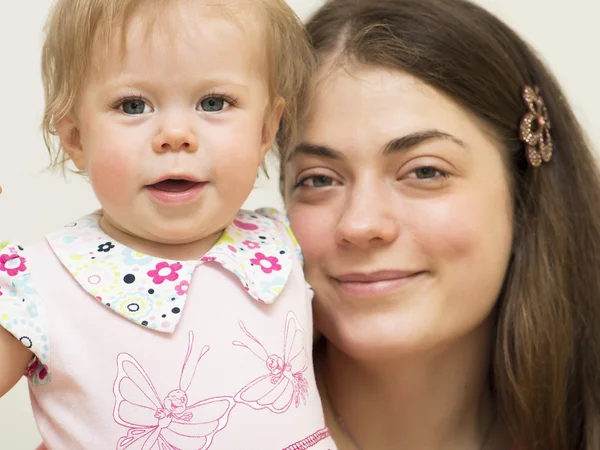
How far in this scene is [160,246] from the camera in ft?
4.32

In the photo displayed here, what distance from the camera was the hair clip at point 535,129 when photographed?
5.61 feet

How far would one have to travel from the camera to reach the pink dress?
120 centimetres

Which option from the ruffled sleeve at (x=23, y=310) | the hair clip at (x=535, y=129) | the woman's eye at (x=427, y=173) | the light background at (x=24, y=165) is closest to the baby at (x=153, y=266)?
the ruffled sleeve at (x=23, y=310)

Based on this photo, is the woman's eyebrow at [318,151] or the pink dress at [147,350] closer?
the pink dress at [147,350]

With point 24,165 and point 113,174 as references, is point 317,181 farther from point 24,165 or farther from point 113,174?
point 24,165

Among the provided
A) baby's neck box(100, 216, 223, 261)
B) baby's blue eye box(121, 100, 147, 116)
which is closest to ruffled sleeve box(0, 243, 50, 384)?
baby's neck box(100, 216, 223, 261)

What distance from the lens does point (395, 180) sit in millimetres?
1588

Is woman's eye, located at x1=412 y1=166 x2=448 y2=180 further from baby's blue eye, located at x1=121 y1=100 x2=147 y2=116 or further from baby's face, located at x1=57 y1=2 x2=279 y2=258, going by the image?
baby's blue eye, located at x1=121 y1=100 x2=147 y2=116

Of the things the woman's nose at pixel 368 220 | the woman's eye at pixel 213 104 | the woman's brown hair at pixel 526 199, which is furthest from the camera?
the woman's brown hair at pixel 526 199

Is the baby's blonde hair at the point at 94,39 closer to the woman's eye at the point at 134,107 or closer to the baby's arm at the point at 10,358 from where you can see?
the woman's eye at the point at 134,107

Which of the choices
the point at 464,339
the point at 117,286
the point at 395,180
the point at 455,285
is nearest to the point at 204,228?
the point at 117,286

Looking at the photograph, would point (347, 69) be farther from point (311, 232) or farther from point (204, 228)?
point (204, 228)

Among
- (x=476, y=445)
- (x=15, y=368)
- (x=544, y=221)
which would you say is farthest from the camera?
(x=476, y=445)

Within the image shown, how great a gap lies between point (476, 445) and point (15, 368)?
1086 mm
